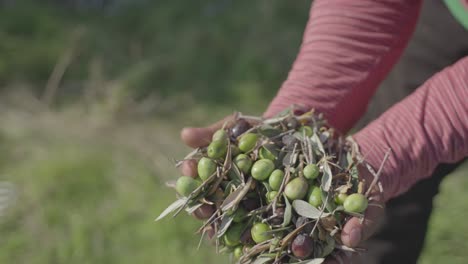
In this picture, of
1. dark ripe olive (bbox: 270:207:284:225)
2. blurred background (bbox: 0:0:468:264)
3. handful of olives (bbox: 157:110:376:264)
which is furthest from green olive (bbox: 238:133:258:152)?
blurred background (bbox: 0:0:468:264)

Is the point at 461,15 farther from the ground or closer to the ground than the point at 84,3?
farther from the ground

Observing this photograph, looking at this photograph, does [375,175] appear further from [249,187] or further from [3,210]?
[3,210]

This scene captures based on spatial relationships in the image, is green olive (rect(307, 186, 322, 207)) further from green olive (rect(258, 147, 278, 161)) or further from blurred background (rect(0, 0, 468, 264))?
blurred background (rect(0, 0, 468, 264))

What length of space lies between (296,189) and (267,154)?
0.25 feet

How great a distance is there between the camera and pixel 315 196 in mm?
950

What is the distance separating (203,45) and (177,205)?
5.82 ft

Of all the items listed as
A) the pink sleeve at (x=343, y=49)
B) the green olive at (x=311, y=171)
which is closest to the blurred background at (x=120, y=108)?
the pink sleeve at (x=343, y=49)

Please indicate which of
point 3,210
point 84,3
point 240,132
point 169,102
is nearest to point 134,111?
point 169,102

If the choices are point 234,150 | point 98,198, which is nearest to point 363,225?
point 234,150

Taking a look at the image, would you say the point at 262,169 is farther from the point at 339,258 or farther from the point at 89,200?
the point at 89,200

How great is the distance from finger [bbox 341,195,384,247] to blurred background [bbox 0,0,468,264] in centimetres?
86

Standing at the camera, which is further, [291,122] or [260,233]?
[291,122]

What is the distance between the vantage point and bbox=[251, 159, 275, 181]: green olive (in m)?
0.96

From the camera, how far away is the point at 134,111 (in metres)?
2.41
